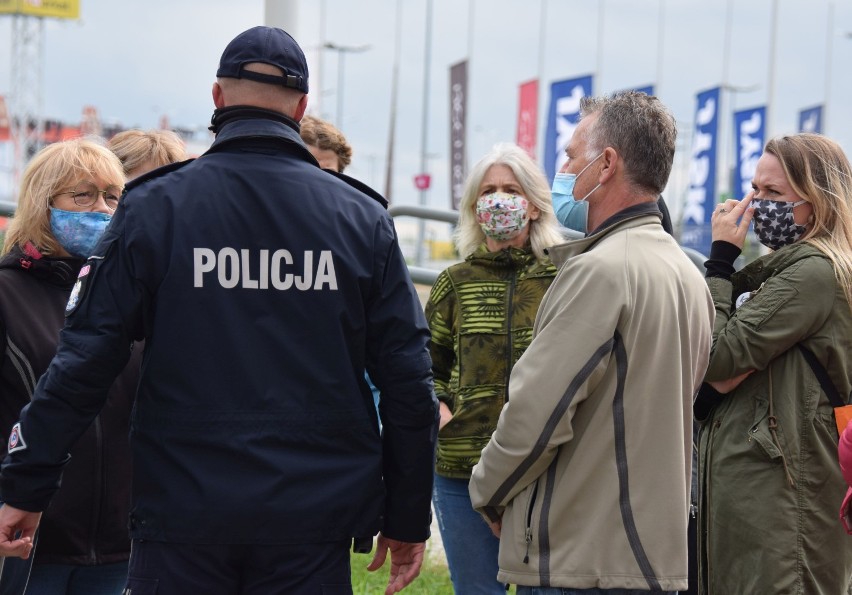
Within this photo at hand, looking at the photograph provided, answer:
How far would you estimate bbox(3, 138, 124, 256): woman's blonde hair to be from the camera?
136 inches

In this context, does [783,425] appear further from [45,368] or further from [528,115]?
[528,115]

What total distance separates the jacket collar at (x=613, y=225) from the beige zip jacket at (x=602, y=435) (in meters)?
0.09

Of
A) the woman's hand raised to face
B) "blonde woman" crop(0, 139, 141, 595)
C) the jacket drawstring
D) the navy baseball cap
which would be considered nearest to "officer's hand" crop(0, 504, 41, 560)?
"blonde woman" crop(0, 139, 141, 595)

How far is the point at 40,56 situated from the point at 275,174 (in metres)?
56.4

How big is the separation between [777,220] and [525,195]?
3.20 feet

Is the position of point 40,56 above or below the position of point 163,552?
above

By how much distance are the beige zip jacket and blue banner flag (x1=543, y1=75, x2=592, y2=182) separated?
69.0 feet

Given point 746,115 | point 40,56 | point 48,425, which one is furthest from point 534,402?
point 40,56

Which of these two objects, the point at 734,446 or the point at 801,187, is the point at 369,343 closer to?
the point at 734,446

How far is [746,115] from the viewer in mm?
27391

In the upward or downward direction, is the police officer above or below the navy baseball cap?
below

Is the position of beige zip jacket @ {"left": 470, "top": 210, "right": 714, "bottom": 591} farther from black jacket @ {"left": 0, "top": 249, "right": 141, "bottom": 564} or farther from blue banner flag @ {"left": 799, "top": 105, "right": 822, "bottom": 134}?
blue banner flag @ {"left": 799, "top": 105, "right": 822, "bottom": 134}

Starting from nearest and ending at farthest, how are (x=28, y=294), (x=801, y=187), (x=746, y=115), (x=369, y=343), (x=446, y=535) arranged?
(x=369, y=343) < (x=28, y=294) < (x=801, y=187) < (x=446, y=535) < (x=746, y=115)

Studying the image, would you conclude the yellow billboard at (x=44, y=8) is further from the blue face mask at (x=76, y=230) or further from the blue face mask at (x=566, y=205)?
the blue face mask at (x=566, y=205)
